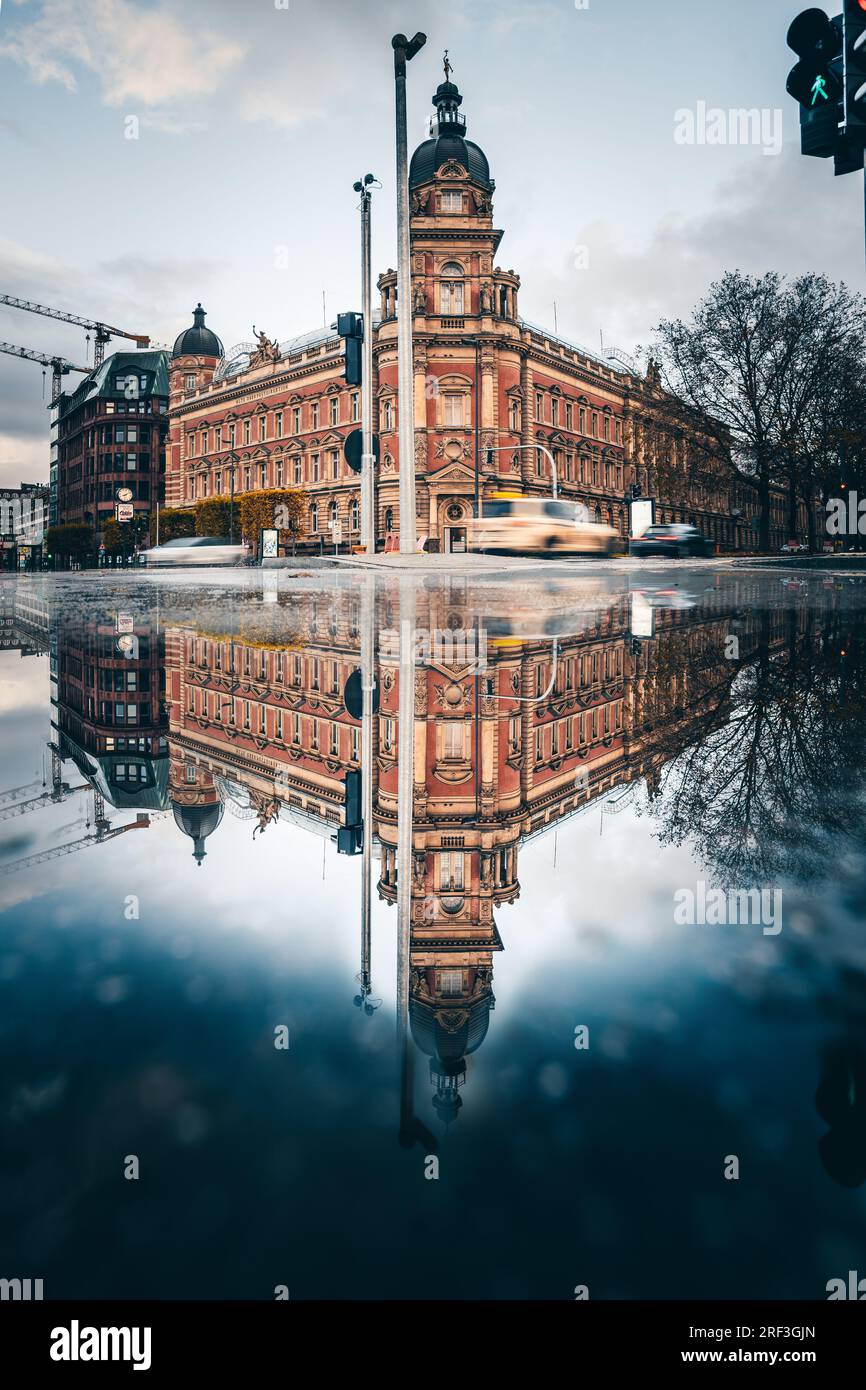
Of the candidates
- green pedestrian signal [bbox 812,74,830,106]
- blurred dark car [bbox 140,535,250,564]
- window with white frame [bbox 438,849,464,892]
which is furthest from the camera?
blurred dark car [bbox 140,535,250,564]

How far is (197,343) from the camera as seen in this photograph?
81.9 metres

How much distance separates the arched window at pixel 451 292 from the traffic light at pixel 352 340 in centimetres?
1986

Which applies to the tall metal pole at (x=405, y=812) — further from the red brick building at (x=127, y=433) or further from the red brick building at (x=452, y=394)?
the red brick building at (x=127, y=433)

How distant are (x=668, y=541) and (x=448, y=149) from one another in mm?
33133

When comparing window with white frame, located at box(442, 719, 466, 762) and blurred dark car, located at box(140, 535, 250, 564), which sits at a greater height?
blurred dark car, located at box(140, 535, 250, 564)

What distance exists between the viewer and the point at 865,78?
6.88 meters

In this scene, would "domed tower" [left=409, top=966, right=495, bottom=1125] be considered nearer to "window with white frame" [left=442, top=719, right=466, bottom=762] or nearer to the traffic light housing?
"window with white frame" [left=442, top=719, right=466, bottom=762]

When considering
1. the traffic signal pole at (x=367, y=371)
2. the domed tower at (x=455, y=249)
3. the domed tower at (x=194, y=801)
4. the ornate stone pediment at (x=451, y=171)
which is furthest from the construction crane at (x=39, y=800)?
the ornate stone pediment at (x=451, y=171)

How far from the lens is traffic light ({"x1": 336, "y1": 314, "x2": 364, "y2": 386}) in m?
32.1

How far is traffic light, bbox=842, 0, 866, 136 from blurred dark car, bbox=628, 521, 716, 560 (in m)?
26.9

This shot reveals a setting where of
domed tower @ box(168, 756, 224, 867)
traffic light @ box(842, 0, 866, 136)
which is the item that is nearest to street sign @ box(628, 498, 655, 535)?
traffic light @ box(842, 0, 866, 136)

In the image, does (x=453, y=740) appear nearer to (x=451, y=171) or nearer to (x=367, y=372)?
(x=367, y=372)

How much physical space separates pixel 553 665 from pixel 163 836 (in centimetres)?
377

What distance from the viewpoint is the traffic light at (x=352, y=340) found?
32.1 m
